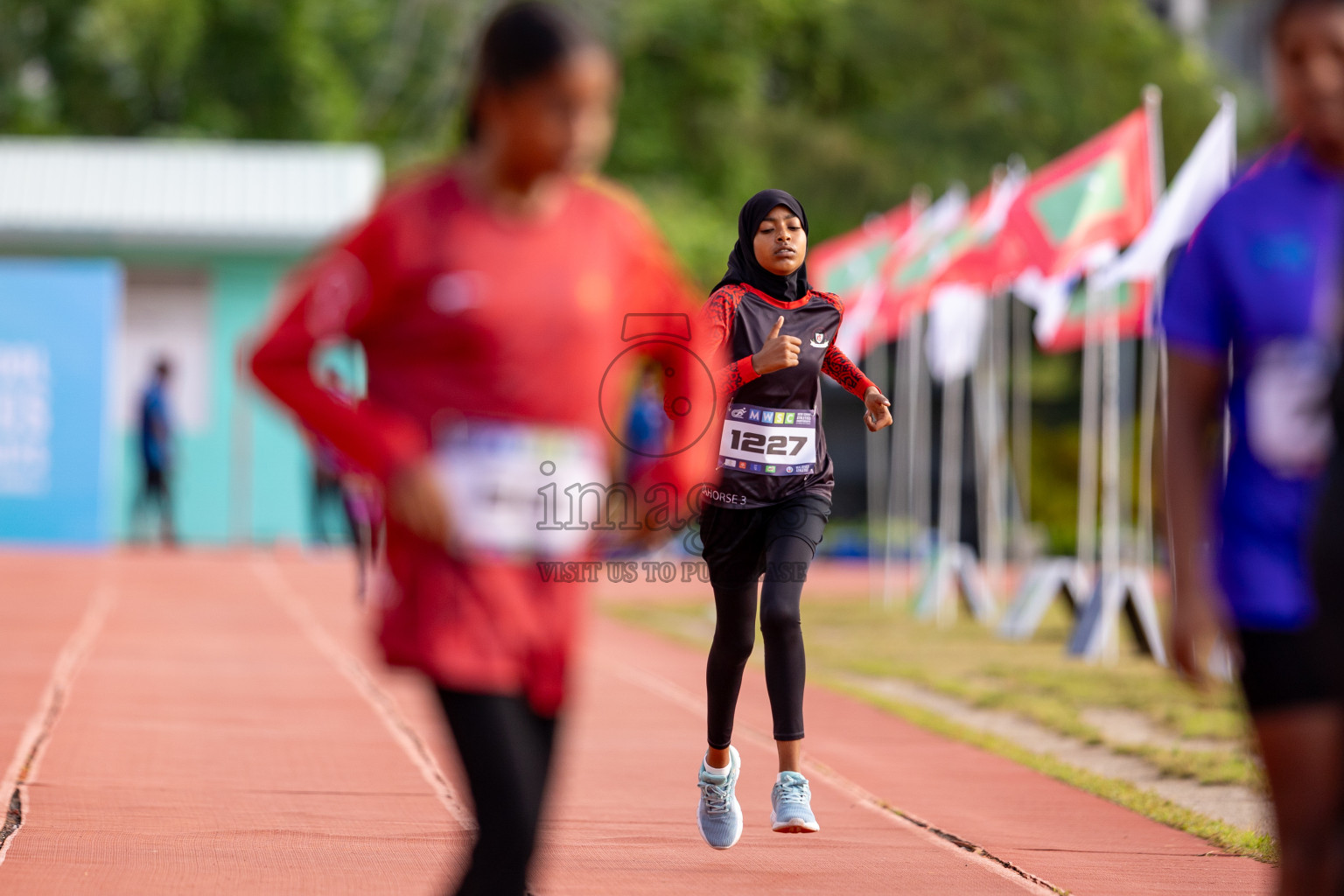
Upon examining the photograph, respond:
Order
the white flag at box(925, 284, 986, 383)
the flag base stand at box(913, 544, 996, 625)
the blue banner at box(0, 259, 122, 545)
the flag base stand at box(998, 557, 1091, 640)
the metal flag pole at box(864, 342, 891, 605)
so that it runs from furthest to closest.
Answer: the metal flag pole at box(864, 342, 891, 605) → the blue banner at box(0, 259, 122, 545) → the white flag at box(925, 284, 986, 383) → the flag base stand at box(913, 544, 996, 625) → the flag base stand at box(998, 557, 1091, 640)

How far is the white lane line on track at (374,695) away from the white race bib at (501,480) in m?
0.46

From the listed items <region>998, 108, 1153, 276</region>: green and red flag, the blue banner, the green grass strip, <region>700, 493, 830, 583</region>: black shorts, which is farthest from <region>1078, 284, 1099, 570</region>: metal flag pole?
the blue banner

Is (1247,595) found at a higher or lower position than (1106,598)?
higher

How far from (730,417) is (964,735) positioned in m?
3.78

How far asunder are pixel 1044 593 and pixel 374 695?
6780 millimetres

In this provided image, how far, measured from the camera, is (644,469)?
3.65 metres

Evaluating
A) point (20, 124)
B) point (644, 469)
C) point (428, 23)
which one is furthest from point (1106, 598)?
point (20, 124)

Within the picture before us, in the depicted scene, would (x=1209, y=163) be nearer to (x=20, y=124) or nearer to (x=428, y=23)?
(x=428, y=23)

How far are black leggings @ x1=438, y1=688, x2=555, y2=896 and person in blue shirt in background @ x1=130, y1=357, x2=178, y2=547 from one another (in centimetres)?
1935

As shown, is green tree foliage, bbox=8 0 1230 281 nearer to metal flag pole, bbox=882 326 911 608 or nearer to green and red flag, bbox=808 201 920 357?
metal flag pole, bbox=882 326 911 608

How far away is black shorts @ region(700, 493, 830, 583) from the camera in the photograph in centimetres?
572

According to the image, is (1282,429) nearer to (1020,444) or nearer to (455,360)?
(455,360)

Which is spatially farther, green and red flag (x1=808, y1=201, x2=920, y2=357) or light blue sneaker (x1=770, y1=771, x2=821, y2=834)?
green and red flag (x1=808, y1=201, x2=920, y2=357)

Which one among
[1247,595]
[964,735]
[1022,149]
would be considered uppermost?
[1022,149]
